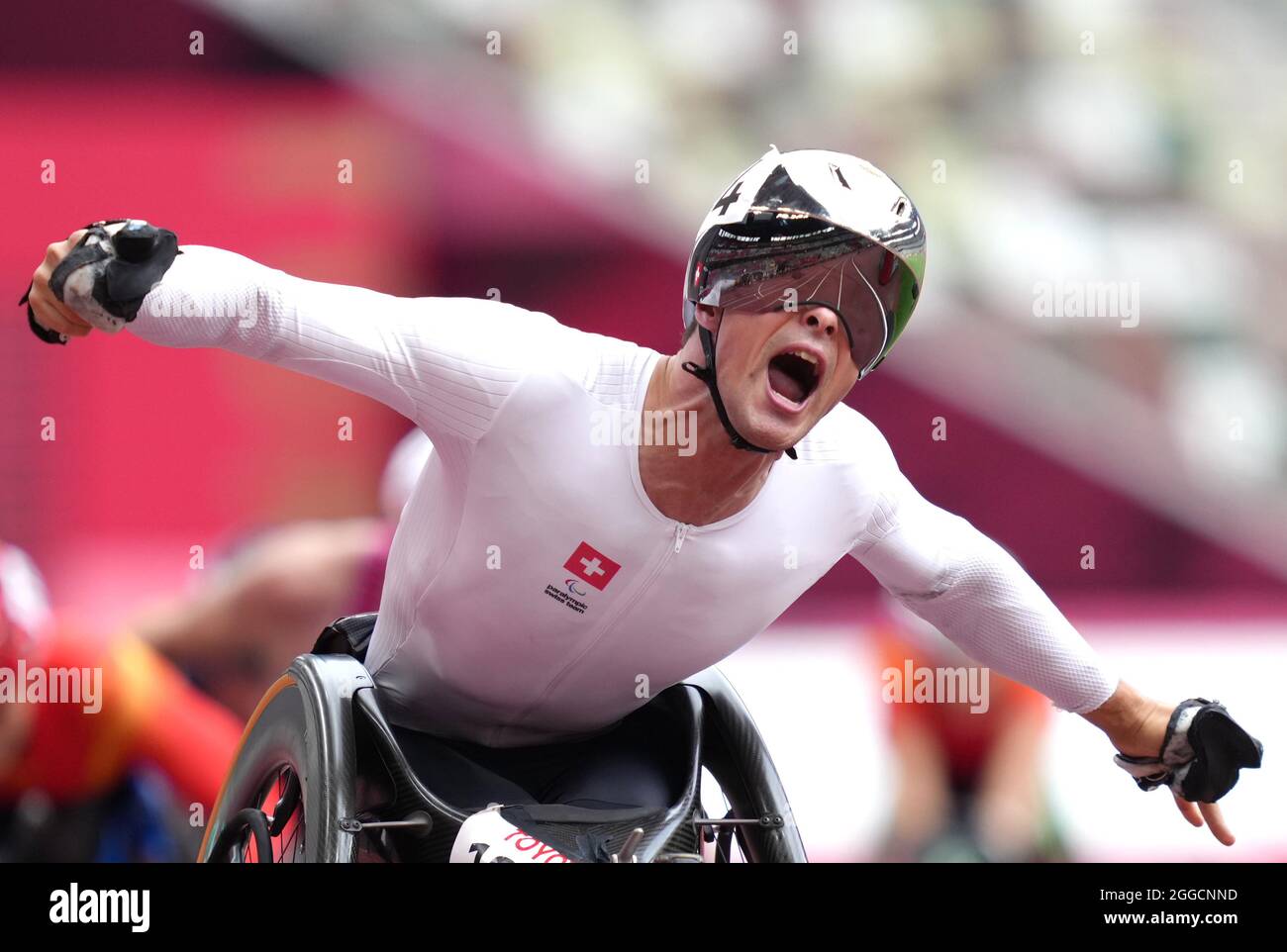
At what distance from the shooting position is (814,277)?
79.2 inches

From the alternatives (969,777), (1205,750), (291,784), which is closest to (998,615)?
(1205,750)

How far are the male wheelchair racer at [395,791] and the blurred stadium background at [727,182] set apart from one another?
1790mm

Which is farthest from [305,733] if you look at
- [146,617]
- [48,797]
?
[146,617]

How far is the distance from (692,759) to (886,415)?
2456mm

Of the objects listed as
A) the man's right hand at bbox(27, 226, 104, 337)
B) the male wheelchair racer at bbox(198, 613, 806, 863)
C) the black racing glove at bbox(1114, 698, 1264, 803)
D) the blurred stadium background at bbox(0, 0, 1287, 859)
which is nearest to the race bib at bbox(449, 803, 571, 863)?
the male wheelchair racer at bbox(198, 613, 806, 863)

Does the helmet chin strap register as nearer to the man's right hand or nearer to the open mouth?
the open mouth

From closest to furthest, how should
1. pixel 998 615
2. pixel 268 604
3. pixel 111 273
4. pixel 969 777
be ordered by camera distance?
pixel 111 273, pixel 998 615, pixel 969 777, pixel 268 604

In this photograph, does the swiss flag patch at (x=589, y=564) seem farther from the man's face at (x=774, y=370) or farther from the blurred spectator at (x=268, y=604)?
the blurred spectator at (x=268, y=604)

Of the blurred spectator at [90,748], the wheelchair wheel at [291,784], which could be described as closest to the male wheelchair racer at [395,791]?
the wheelchair wheel at [291,784]

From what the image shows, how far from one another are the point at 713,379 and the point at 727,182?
260 centimetres

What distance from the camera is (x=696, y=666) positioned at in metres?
2.23

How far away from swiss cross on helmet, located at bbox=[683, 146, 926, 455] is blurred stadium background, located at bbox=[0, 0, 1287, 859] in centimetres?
219

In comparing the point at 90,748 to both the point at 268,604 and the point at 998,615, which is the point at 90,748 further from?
the point at 998,615

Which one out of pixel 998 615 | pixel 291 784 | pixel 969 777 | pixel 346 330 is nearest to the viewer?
pixel 346 330
